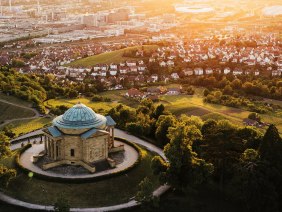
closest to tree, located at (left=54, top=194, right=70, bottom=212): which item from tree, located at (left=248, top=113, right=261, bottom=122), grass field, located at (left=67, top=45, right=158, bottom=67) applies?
tree, located at (left=248, top=113, right=261, bottom=122)

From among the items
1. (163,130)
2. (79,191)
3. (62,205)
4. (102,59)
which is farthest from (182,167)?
(102,59)

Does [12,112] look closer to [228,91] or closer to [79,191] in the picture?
[79,191]

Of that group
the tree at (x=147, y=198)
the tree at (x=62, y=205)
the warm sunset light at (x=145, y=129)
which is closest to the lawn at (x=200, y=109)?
the warm sunset light at (x=145, y=129)

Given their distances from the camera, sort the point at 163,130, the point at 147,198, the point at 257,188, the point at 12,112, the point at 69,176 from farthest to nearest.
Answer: the point at 12,112, the point at 163,130, the point at 69,176, the point at 147,198, the point at 257,188

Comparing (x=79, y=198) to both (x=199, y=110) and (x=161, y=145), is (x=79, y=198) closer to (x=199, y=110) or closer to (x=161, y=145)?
(x=161, y=145)

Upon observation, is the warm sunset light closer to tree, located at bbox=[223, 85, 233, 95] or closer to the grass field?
the grass field

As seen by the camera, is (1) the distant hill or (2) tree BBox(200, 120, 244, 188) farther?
(1) the distant hill
